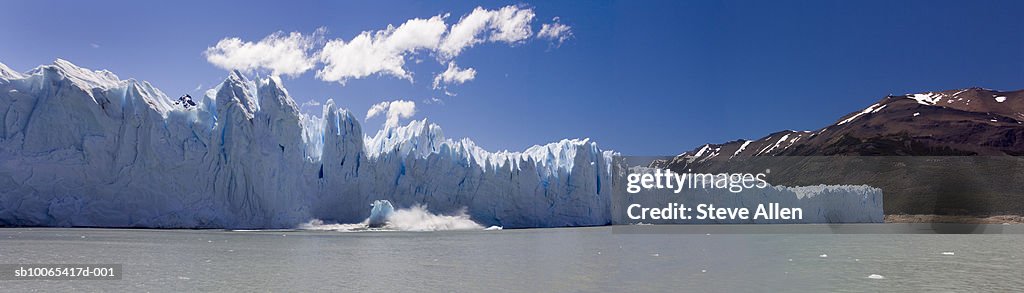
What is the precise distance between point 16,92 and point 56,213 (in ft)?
14.4

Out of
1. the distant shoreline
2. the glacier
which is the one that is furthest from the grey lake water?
the distant shoreline

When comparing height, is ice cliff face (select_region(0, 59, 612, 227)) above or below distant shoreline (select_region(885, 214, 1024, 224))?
above

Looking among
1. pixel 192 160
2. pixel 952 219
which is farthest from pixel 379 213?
pixel 952 219

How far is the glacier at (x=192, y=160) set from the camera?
80.0 feet

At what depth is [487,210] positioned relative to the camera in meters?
34.2

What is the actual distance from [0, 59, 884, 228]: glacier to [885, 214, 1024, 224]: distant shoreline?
5713cm

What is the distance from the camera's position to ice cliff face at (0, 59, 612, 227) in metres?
24.4

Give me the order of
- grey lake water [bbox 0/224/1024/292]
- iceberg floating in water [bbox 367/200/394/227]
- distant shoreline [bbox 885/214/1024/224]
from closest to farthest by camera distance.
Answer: grey lake water [bbox 0/224/1024/292] < iceberg floating in water [bbox 367/200/394/227] < distant shoreline [bbox 885/214/1024/224]

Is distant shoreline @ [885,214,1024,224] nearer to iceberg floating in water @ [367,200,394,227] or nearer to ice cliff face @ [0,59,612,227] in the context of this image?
ice cliff face @ [0,59,612,227]

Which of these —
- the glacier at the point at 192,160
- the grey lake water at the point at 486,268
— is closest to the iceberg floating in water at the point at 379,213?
the glacier at the point at 192,160

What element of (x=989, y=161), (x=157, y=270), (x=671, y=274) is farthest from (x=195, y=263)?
(x=989, y=161)

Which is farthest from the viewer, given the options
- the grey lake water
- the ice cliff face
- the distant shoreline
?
the distant shoreline

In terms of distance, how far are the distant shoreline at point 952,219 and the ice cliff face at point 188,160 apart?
57561mm

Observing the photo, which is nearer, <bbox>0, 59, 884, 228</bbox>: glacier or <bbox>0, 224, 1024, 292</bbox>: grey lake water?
<bbox>0, 224, 1024, 292</bbox>: grey lake water
